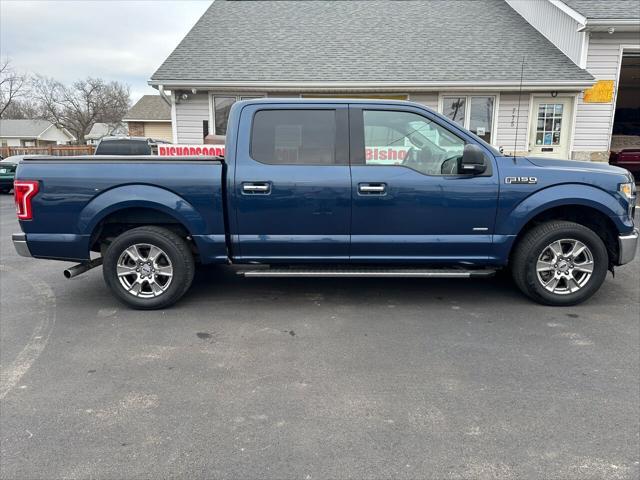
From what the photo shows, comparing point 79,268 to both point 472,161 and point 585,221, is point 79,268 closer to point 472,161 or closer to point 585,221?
point 472,161

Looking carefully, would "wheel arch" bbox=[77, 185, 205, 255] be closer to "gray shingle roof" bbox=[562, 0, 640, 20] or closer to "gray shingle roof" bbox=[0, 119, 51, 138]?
"gray shingle roof" bbox=[562, 0, 640, 20]

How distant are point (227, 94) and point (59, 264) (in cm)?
756

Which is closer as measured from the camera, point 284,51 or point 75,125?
point 284,51

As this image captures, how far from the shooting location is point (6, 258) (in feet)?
22.5

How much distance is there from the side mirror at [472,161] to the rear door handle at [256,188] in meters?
1.83

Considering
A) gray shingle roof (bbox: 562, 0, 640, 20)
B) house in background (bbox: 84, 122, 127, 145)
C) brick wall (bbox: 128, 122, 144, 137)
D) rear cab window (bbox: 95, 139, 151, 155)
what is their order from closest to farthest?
rear cab window (bbox: 95, 139, 151, 155), gray shingle roof (bbox: 562, 0, 640, 20), brick wall (bbox: 128, 122, 144, 137), house in background (bbox: 84, 122, 127, 145)

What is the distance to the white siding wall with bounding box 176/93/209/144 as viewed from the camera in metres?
Result: 12.6

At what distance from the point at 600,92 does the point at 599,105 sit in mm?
346

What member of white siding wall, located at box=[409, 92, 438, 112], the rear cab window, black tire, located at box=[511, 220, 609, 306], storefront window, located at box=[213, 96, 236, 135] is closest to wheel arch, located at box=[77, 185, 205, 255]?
black tire, located at box=[511, 220, 609, 306]

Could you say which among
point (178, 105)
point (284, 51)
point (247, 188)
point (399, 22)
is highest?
point (399, 22)

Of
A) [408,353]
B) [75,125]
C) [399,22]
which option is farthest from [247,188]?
[75,125]

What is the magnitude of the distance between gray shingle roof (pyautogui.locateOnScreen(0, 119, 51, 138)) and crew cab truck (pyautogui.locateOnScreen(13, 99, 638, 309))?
71.0 meters

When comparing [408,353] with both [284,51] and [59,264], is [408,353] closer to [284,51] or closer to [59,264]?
[59,264]

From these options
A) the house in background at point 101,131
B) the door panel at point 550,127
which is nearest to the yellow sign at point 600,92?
the door panel at point 550,127
